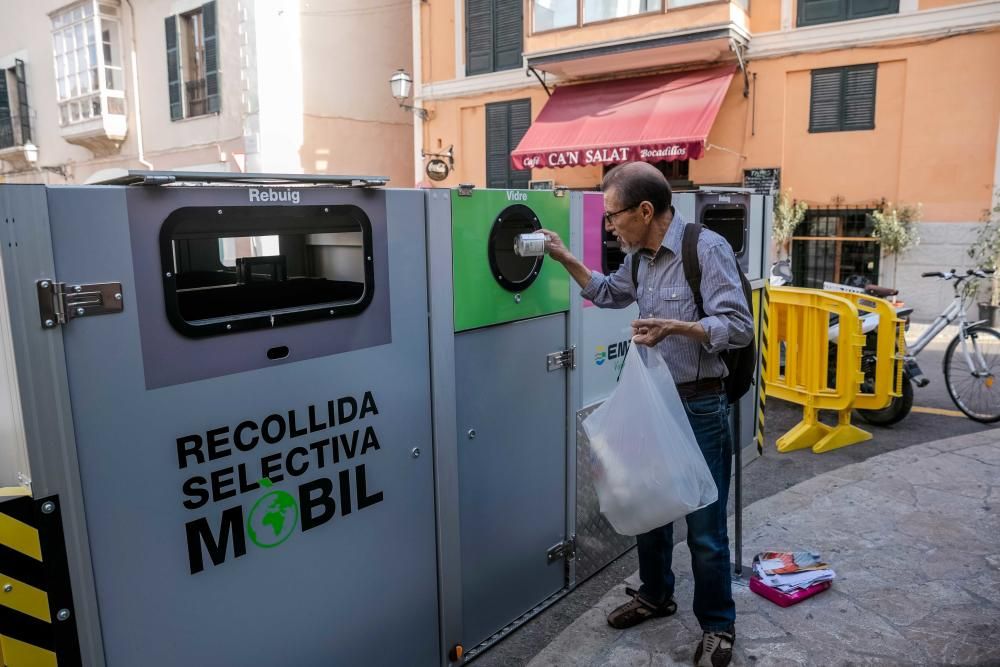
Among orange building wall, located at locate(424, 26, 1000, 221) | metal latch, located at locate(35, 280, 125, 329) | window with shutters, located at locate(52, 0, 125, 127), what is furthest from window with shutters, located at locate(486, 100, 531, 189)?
metal latch, located at locate(35, 280, 125, 329)

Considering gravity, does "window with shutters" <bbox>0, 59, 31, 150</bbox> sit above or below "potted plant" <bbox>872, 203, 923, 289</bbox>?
above

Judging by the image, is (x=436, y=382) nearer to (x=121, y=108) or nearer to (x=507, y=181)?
(x=507, y=181)

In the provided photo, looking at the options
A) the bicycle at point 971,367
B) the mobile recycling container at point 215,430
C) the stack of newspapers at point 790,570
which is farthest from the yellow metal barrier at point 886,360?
the mobile recycling container at point 215,430

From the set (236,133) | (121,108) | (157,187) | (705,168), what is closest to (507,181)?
(705,168)

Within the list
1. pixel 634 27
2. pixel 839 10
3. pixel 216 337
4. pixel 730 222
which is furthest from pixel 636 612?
pixel 634 27

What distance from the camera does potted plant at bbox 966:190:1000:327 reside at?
9.60 meters

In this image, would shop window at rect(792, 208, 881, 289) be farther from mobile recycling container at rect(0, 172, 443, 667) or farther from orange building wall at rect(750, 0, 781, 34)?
mobile recycling container at rect(0, 172, 443, 667)

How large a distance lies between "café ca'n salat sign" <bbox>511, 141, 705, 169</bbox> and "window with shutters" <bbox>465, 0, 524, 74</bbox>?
2.59 meters

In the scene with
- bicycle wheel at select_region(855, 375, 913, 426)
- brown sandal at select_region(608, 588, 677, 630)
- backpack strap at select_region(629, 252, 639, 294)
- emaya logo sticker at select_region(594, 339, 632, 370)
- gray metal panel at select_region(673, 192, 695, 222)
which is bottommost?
brown sandal at select_region(608, 588, 677, 630)

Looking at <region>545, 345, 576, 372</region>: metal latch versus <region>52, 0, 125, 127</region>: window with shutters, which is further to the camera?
<region>52, 0, 125, 127</region>: window with shutters

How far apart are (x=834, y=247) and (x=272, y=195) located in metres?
11.3

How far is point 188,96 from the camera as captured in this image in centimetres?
1625

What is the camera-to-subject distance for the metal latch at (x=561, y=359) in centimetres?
312

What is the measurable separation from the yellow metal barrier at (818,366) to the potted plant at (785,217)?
21.0ft
